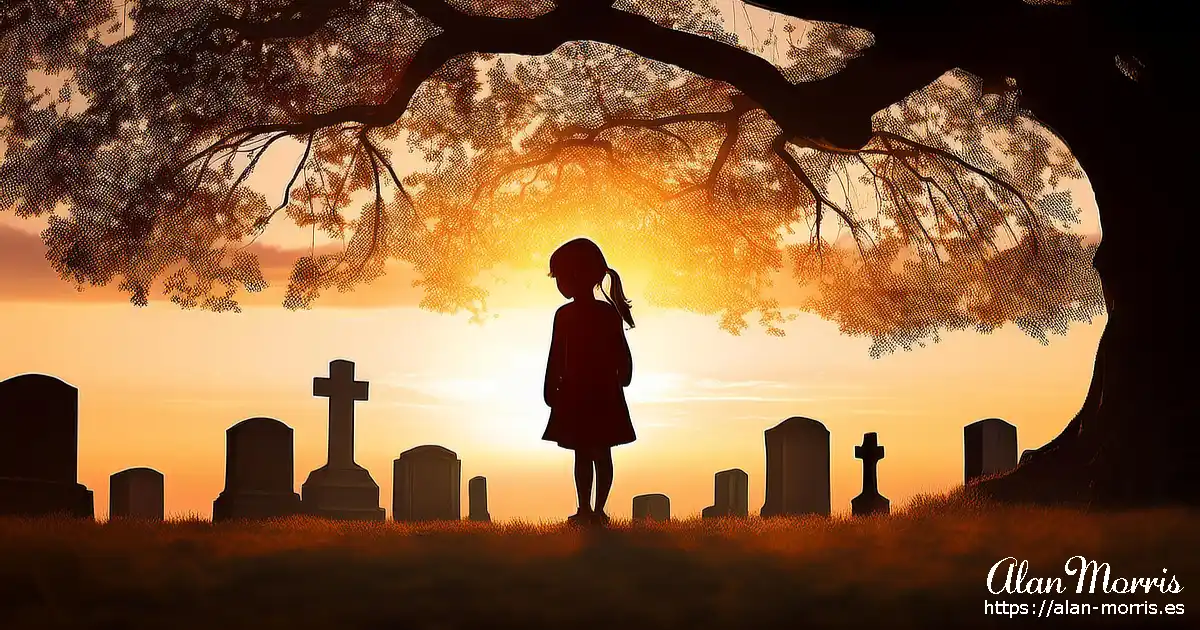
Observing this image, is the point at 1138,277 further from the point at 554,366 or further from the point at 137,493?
the point at 137,493

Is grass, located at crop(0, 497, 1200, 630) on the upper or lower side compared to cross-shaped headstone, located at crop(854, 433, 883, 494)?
lower

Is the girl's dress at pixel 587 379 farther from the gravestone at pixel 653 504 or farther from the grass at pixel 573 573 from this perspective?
the gravestone at pixel 653 504

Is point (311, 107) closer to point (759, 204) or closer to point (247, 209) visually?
point (247, 209)

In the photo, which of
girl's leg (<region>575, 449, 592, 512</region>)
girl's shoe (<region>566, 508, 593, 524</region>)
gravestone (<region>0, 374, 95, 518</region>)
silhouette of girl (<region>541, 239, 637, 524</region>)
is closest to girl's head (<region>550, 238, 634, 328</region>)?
silhouette of girl (<region>541, 239, 637, 524</region>)

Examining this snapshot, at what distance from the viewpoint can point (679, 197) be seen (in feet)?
50.0

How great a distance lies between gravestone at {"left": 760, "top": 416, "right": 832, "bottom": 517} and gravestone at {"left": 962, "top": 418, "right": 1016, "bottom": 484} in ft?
6.71

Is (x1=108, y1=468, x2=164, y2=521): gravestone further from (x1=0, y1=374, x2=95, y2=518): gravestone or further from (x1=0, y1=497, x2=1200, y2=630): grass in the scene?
(x1=0, y1=497, x2=1200, y2=630): grass

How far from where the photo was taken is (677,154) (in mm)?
15117

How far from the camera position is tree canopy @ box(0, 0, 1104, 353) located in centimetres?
1167

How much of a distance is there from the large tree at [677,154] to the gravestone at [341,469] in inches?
70.0

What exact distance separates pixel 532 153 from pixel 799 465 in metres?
5.01

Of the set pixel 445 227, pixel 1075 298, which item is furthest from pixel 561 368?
pixel 1075 298

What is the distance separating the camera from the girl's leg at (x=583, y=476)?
31.5ft

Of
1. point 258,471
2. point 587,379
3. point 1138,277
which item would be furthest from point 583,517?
point 1138,277
